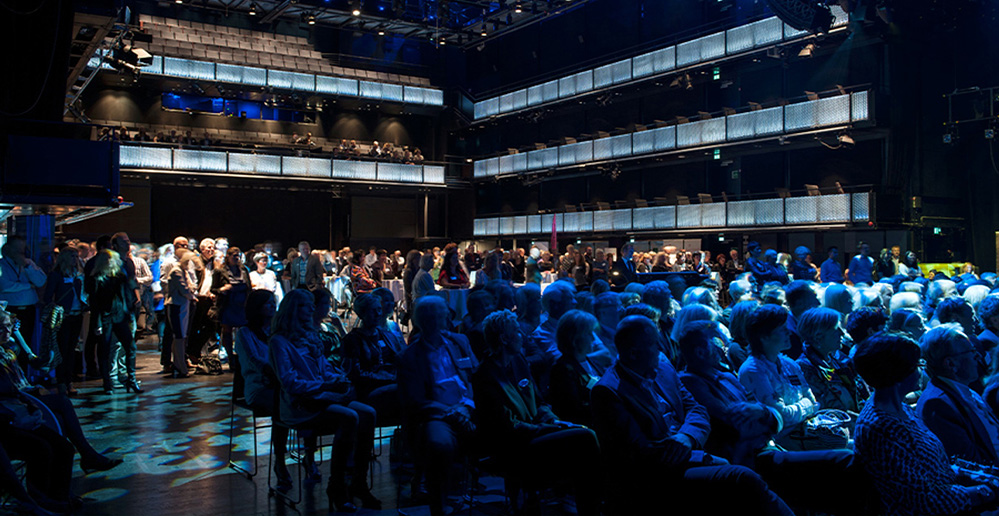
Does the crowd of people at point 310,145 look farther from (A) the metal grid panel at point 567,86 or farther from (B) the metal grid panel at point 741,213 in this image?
(B) the metal grid panel at point 741,213

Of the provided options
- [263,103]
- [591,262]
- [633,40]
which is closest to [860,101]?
[591,262]

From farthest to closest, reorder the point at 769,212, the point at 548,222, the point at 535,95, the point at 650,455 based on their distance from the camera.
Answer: the point at 535,95 → the point at 548,222 → the point at 769,212 → the point at 650,455

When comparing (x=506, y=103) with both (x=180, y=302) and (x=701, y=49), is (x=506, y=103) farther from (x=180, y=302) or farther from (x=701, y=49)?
(x=180, y=302)

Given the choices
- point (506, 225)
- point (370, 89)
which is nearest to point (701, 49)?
point (506, 225)

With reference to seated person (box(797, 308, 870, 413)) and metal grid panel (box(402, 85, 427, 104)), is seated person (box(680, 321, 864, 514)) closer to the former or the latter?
seated person (box(797, 308, 870, 413))

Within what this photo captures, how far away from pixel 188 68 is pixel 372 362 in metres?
23.6

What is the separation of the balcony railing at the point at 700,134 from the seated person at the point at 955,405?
53.0ft

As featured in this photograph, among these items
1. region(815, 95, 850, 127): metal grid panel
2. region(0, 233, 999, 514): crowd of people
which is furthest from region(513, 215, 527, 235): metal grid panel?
region(0, 233, 999, 514): crowd of people

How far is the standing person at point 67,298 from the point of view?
8.34 metres

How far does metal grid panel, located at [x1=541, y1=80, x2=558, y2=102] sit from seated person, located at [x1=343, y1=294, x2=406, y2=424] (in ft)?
76.8

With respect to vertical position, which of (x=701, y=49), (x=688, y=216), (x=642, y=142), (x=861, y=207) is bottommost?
(x=861, y=207)

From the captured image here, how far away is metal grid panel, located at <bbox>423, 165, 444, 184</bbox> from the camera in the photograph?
29.7 meters

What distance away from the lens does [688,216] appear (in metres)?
22.5

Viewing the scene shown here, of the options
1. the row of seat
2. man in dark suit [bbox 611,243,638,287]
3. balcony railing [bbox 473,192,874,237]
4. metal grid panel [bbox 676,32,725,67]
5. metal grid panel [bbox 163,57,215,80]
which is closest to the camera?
man in dark suit [bbox 611,243,638,287]
